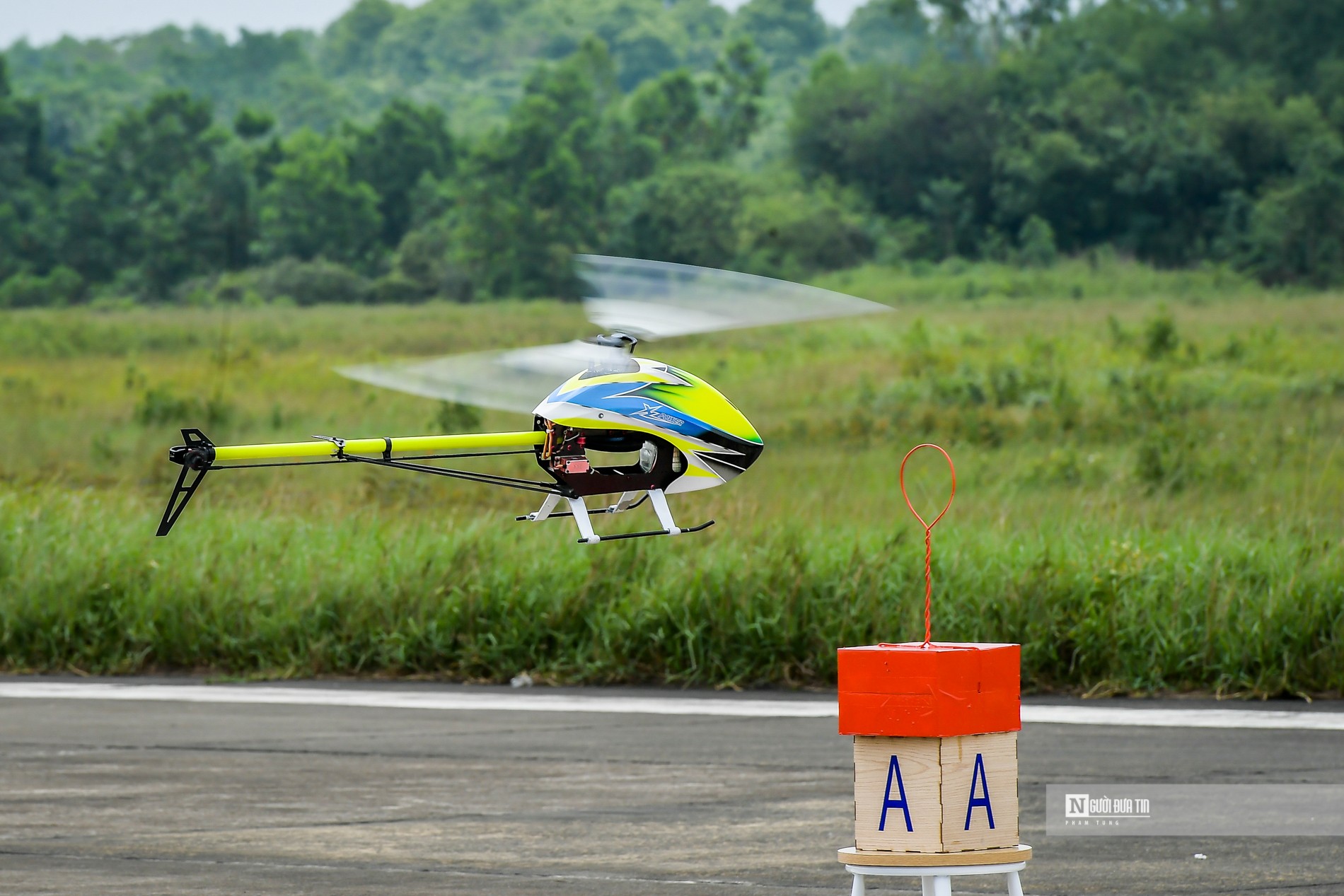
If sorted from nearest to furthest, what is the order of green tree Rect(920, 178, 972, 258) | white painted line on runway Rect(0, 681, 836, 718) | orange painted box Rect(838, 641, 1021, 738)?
orange painted box Rect(838, 641, 1021, 738)
white painted line on runway Rect(0, 681, 836, 718)
green tree Rect(920, 178, 972, 258)

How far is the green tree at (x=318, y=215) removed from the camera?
64438mm

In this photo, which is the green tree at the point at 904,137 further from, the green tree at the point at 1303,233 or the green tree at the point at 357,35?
the green tree at the point at 357,35

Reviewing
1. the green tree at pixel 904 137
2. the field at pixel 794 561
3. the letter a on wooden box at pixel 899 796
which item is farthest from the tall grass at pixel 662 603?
the green tree at pixel 904 137

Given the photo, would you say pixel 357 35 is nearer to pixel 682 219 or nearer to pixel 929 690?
pixel 682 219

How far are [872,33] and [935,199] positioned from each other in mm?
69875

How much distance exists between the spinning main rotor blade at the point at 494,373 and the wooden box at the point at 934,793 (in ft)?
6.62

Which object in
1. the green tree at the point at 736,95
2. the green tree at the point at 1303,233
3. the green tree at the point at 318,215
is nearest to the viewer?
the green tree at the point at 1303,233

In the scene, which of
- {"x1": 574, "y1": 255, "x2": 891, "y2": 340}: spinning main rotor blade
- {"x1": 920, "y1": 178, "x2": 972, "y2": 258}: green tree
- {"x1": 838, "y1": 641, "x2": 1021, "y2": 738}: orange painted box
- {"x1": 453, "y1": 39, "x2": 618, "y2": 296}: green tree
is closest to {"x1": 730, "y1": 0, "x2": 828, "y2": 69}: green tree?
{"x1": 453, "y1": 39, "x2": 618, "y2": 296}: green tree

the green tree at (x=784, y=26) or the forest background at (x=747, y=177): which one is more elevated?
the green tree at (x=784, y=26)

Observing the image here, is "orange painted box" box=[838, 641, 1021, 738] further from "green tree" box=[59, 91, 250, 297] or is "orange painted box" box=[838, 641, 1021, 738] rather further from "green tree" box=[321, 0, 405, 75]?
"green tree" box=[321, 0, 405, 75]

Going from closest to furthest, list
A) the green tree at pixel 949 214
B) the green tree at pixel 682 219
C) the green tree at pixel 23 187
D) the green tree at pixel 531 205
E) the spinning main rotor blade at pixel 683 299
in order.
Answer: the spinning main rotor blade at pixel 683 299
the green tree at pixel 531 205
the green tree at pixel 682 219
the green tree at pixel 949 214
the green tree at pixel 23 187

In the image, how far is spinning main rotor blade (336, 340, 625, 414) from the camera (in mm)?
3045

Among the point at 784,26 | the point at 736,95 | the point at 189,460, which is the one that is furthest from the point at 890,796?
the point at 784,26

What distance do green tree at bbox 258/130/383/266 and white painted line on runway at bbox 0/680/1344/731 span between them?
162ft
